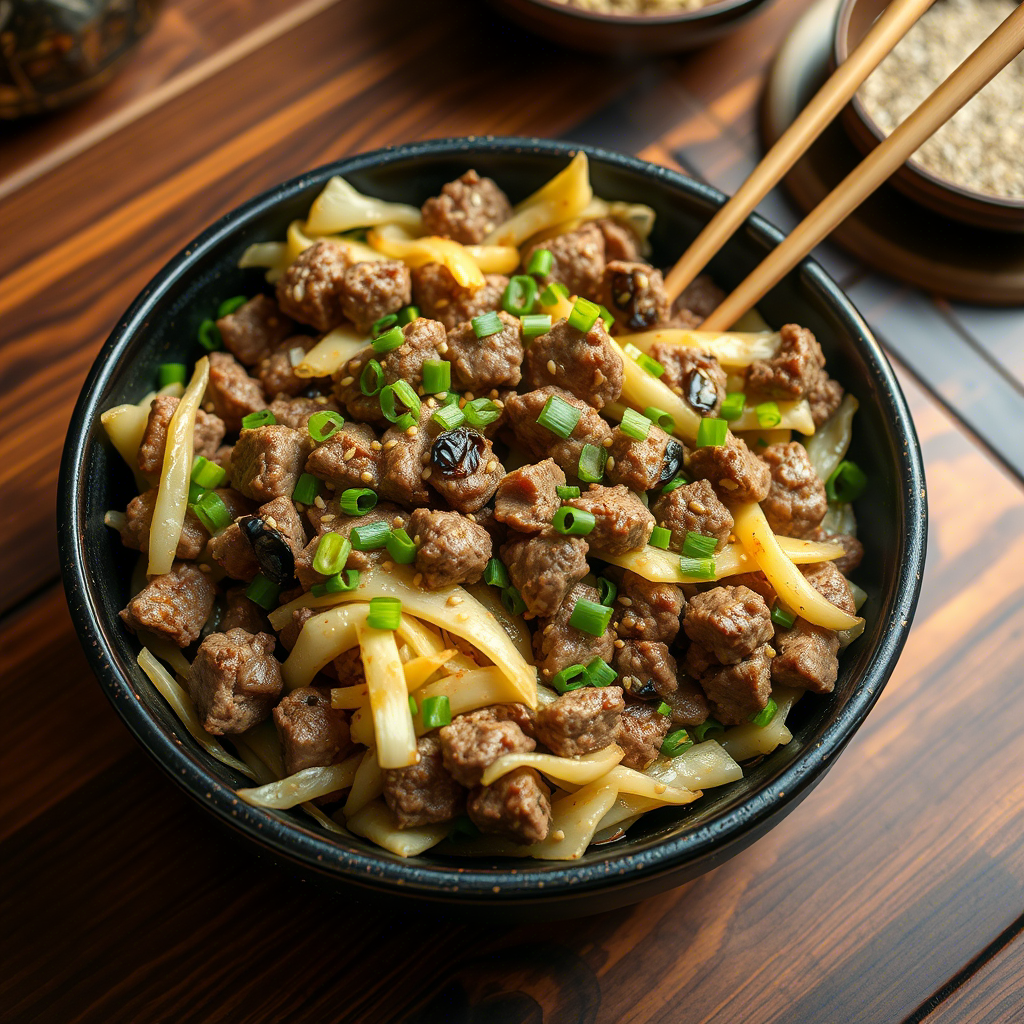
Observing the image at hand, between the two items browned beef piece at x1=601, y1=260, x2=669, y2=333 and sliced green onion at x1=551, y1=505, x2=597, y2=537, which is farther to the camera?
browned beef piece at x1=601, y1=260, x2=669, y2=333

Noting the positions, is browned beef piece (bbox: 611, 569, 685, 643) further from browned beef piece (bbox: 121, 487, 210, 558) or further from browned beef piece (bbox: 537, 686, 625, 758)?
browned beef piece (bbox: 121, 487, 210, 558)

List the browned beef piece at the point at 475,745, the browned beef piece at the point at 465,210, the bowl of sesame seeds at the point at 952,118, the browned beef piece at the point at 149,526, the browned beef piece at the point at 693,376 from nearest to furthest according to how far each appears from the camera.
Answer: the browned beef piece at the point at 475,745 < the browned beef piece at the point at 149,526 < the browned beef piece at the point at 693,376 < the browned beef piece at the point at 465,210 < the bowl of sesame seeds at the point at 952,118

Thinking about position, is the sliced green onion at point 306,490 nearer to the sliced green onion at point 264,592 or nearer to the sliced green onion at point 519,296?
the sliced green onion at point 264,592

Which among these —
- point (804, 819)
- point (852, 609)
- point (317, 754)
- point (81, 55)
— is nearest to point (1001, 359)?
point (852, 609)

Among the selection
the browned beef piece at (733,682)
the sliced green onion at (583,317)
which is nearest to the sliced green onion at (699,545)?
the browned beef piece at (733,682)

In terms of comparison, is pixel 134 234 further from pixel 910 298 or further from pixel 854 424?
pixel 910 298

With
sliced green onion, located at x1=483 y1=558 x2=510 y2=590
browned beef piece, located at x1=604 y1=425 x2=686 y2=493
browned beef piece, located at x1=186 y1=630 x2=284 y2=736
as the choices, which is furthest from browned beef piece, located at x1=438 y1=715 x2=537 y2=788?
browned beef piece, located at x1=604 y1=425 x2=686 y2=493

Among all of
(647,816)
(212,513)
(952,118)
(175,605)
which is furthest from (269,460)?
(952,118)
